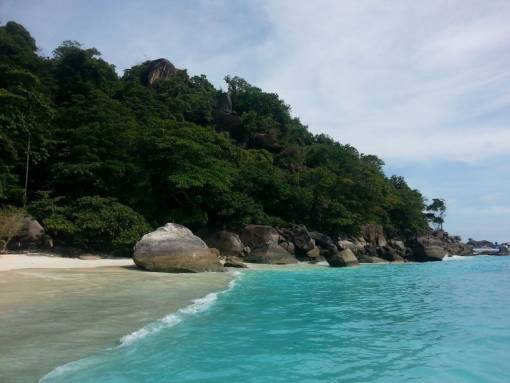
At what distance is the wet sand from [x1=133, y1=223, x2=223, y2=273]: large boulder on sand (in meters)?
1.69

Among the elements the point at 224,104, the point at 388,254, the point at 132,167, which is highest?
the point at 224,104

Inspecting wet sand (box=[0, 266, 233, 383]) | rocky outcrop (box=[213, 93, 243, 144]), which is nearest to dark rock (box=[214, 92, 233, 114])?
rocky outcrop (box=[213, 93, 243, 144])

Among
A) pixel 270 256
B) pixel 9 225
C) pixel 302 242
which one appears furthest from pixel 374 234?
pixel 9 225

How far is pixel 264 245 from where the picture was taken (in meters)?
27.9

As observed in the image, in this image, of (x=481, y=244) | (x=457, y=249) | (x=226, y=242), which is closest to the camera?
(x=226, y=242)

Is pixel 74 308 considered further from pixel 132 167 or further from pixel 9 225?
pixel 132 167

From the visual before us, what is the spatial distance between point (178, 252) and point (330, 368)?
42.2 ft

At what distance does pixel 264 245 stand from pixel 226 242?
2670 millimetres

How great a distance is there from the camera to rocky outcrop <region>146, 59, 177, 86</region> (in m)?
59.1

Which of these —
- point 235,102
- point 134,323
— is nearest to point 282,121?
point 235,102

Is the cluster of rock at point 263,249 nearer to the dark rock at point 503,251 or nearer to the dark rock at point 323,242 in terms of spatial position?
the dark rock at point 323,242

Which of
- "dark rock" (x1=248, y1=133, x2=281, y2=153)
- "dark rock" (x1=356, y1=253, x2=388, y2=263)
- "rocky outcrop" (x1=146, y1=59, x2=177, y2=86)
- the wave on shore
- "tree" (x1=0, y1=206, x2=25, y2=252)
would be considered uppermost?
"rocky outcrop" (x1=146, y1=59, x2=177, y2=86)

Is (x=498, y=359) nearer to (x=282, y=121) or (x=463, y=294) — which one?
(x=463, y=294)

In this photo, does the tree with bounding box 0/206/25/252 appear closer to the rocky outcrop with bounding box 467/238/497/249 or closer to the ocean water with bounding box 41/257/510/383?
the ocean water with bounding box 41/257/510/383
